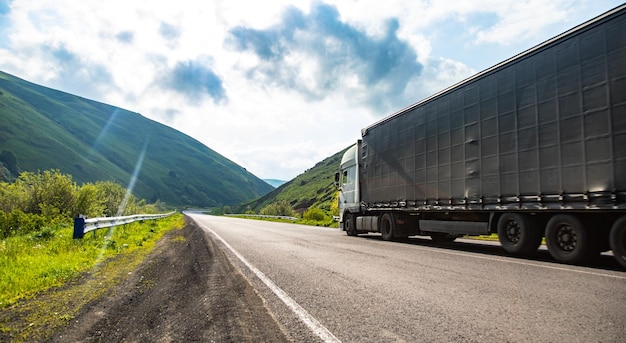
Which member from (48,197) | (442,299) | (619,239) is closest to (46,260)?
(442,299)

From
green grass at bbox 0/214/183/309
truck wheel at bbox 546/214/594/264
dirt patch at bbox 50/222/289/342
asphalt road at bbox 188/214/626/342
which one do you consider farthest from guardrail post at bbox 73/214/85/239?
truck wheel at bbox 546/214/594/264

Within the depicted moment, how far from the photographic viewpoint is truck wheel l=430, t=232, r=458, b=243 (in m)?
14.6

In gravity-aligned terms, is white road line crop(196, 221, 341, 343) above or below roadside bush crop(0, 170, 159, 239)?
below

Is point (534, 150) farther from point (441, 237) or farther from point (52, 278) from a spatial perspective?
point (52, 278)

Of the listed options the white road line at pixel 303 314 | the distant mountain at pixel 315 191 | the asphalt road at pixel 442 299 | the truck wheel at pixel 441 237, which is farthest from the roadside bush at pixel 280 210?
the white road line at pixel 303 314

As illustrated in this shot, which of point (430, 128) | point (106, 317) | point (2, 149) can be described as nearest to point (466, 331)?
point (106, 317)

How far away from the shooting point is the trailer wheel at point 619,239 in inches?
285

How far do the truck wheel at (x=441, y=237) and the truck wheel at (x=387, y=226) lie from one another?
1578 millimetres

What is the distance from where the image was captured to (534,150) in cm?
883

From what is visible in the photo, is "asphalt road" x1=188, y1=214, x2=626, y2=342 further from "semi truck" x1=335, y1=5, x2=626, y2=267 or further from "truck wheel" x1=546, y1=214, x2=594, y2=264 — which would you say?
"semi truck" x1=335, y1=5, x2=626, y2=267

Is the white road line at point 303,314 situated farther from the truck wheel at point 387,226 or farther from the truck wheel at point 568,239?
the truck wheel at point 387,226

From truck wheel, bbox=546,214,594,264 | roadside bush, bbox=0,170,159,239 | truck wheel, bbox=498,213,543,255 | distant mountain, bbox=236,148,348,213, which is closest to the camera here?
truck wheel, bbox=546,214,594,264

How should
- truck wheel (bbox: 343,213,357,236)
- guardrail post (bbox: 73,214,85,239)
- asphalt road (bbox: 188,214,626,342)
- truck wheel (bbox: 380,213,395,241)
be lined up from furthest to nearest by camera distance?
1. truck wheel (bbox: 343,213,357,236)
2. truck wheel (bbox: 380,213,395,241)
3. guardrail post (bbox: 73,214,85,239)
4. asphalt road (bbox: 188,214,626,342)

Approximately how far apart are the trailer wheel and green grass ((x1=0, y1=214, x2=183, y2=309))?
10.1 meters
